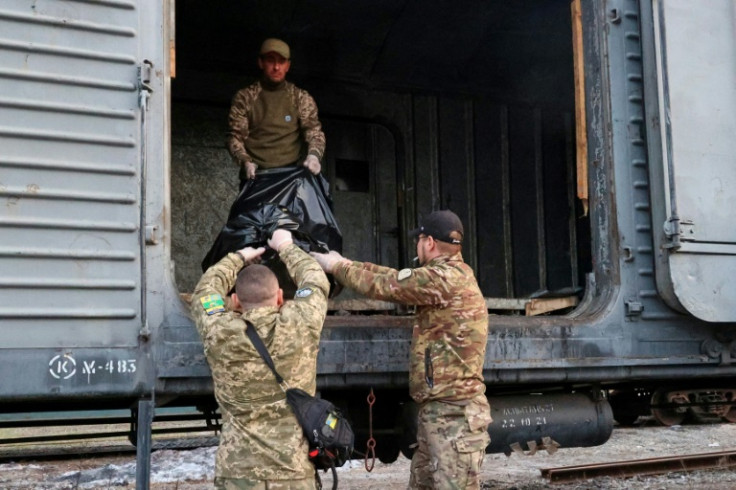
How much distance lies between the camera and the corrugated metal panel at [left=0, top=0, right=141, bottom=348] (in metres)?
2.94

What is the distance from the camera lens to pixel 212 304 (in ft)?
9.50

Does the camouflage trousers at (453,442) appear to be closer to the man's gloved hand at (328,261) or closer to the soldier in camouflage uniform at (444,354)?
the soldier in camouflage uniform at (444,354)

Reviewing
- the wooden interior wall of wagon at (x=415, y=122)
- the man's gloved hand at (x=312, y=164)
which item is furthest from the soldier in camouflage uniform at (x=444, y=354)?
the wooden interior wall of wagon at (x=415, y=122)

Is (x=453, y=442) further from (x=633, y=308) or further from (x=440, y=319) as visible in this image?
(x=633, y=308)

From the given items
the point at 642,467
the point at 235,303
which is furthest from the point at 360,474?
the point at 235,303

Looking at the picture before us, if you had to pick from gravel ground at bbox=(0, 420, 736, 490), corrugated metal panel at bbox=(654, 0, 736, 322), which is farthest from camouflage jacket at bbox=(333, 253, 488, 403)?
gravel ground at bbox=(0, 420, 736, 490)

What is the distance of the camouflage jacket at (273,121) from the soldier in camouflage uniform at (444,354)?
4.26 ft

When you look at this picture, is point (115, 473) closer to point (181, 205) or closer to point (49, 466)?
point (49, 466)

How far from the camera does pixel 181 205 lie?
599cm

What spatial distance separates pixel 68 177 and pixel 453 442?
6.27ft

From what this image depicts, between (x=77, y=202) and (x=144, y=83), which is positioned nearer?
(x=77, y=202)

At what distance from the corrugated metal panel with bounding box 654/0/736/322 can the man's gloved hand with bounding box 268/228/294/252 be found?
193 cm

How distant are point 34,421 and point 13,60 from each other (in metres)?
1.99

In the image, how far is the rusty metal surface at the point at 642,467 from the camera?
5.79 meters
